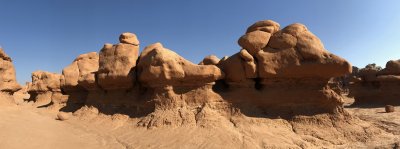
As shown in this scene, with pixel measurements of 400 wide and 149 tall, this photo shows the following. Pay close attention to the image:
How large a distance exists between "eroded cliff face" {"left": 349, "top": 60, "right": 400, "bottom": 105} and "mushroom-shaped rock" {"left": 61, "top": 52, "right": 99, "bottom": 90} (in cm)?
1663

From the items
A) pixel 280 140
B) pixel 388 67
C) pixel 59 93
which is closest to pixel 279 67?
pixel 280 140

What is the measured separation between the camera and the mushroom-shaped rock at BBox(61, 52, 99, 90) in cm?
1582

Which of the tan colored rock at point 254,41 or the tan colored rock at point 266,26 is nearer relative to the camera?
the tan colored rock at point 254,41

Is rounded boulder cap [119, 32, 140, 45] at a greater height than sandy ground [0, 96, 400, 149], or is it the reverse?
rounded boulder cap [119, 32, 140, 45]

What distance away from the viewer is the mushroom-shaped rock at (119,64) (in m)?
11.0

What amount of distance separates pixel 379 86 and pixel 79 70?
18.6 metres

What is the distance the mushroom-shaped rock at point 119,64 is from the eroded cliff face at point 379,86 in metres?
15.1

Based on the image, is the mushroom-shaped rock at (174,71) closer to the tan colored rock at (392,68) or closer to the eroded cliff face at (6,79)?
the eroded cliff face at (6,79)

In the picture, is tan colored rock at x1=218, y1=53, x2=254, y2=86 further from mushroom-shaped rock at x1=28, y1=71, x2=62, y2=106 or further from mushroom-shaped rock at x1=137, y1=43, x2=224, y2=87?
mushroom-shaped rock at x1=28, y1=71, x2=62, y2=106

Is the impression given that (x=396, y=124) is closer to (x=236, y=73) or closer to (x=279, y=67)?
(x=279, y=67)

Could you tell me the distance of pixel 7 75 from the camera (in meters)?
15.1

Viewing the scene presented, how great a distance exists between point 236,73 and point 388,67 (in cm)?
1359

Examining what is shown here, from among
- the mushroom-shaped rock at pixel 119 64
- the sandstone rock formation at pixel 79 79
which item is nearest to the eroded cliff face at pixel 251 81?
the mushroom-shaped rock at pixel 119 64

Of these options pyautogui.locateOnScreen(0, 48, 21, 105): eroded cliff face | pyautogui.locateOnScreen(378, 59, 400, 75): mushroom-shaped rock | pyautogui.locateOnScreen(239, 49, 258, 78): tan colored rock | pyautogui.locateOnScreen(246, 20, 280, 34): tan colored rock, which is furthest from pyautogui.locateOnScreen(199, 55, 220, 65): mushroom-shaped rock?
pyautogui.locateOnScreen(378, 59, 400, 75): mushroom-shaped rock
